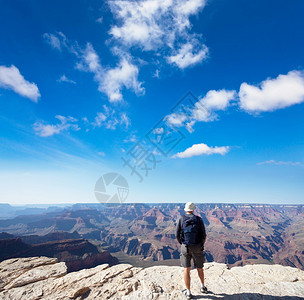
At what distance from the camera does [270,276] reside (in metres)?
5.18

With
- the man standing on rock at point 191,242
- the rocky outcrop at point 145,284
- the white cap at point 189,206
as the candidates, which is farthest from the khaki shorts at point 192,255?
the white cap at point 189,206

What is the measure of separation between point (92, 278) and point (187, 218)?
3910 mm

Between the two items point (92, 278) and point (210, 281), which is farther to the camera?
point (92, 278)

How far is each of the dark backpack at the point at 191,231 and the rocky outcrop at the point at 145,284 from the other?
1.17m

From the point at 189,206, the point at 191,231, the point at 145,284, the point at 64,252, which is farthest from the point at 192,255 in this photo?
the point at 64,252

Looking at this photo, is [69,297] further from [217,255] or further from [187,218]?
[217,255]

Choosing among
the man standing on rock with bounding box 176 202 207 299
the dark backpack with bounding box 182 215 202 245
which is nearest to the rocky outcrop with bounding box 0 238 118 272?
the man standing on rock with bounding box 176 202 207 299

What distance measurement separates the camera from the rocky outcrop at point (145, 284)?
12.8 feet

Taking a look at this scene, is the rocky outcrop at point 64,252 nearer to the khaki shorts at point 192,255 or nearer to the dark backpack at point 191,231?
the khaki shorts at point 192,255

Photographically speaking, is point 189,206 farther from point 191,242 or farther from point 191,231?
point 191,242

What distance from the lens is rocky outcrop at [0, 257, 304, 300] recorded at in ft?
12.8

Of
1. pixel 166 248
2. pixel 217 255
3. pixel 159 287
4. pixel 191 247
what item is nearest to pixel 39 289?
pixel 159 287

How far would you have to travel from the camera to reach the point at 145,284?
4.43 meters

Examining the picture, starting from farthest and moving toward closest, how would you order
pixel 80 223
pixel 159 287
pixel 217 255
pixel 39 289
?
1. pixel 80 223
2. pixel 217 255
3. pixel 39 289
4. pixel 159 287
